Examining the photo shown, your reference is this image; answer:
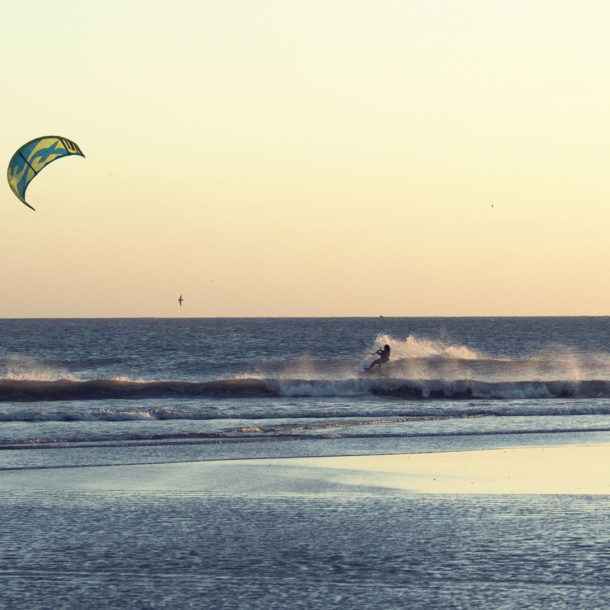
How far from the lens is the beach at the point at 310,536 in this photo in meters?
8.57

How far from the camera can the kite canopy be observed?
25.8 metres

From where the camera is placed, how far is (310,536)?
10.8 m

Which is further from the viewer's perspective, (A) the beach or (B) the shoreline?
(B) the shoreline

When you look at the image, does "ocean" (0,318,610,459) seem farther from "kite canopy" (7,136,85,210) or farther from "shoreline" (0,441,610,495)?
"kite canopy" (7,136,85,210)

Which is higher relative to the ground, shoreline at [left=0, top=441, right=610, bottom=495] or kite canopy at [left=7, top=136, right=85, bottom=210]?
kite canopy at [left=7, top=136, right=85, bottom=210]

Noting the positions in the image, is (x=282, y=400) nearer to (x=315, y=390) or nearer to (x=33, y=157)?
(x=315, y=390)

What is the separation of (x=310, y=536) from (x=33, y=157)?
17.7 meters

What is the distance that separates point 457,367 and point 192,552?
54204 mm

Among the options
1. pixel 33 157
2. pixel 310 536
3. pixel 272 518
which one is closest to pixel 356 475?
pixel 272 518

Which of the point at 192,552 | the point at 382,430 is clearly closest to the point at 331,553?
the point at 192,552

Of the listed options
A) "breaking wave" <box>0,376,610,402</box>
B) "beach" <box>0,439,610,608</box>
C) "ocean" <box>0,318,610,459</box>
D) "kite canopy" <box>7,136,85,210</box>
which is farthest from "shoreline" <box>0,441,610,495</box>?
"breaking wave" <box>0,376,610,402</box>

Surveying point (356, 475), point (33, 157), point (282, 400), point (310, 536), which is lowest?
point (310, 536)

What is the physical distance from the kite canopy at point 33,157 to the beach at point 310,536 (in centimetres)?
1105

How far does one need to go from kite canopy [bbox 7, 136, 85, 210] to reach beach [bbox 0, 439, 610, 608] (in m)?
11.1
